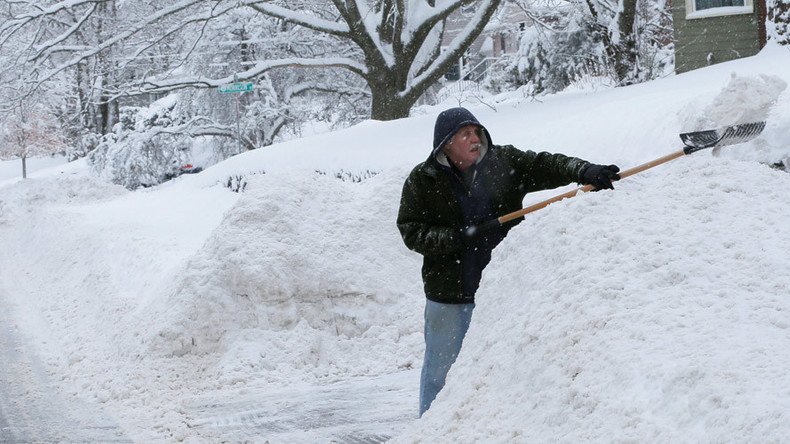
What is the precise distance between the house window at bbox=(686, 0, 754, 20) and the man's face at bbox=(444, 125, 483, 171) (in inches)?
578

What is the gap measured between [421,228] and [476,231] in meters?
0.28

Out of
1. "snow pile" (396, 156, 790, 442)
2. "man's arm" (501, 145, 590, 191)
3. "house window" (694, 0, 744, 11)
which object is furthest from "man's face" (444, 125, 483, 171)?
"house window" (694, 0, 744, 11)

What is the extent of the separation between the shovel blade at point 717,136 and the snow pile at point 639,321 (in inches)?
30.3

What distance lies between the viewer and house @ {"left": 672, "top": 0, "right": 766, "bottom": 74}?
1762cm

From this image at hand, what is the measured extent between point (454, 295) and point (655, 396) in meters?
1.99

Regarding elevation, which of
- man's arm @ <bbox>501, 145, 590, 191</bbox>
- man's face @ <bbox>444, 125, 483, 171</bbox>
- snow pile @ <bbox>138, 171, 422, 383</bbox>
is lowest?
snow pile @ <bbox>138, 171, 422, 383</bbox>

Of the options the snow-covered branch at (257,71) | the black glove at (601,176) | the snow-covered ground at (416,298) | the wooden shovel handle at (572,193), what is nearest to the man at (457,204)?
the wooden shovel handle at (572,193)

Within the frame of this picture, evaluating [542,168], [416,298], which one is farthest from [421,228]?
[416,298]

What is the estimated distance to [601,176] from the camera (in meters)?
3.92

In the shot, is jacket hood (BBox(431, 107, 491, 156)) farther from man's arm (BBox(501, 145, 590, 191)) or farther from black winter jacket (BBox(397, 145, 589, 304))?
man's arm (BBox(501, 145, 590, 191))

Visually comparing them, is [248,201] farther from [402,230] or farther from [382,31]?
[382,31]

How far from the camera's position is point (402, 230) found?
14.8 feet

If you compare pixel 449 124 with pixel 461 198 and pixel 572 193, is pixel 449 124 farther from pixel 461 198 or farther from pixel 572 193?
pixel 572 193

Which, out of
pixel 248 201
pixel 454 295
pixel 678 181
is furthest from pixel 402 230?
pixel 248 201
